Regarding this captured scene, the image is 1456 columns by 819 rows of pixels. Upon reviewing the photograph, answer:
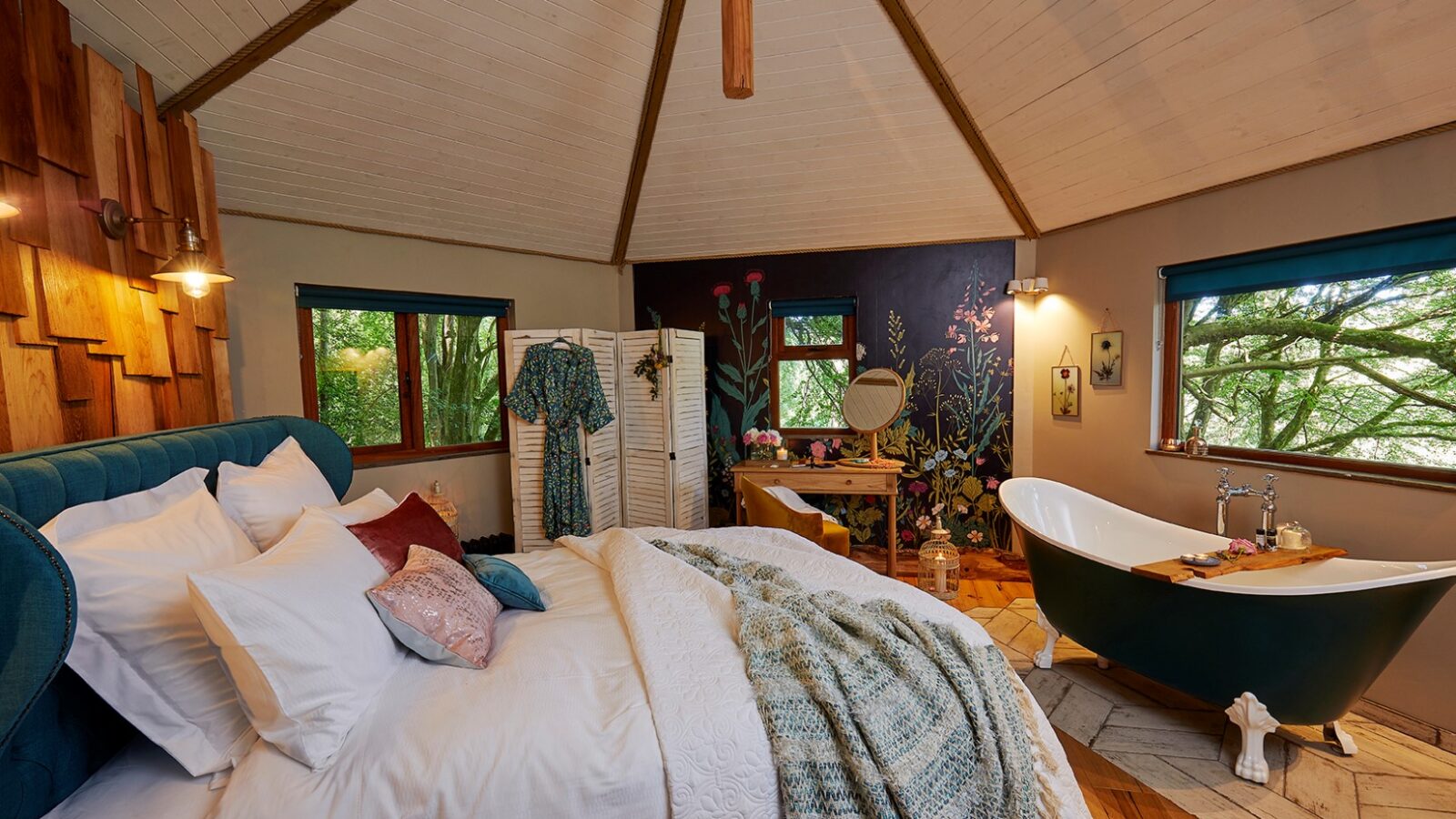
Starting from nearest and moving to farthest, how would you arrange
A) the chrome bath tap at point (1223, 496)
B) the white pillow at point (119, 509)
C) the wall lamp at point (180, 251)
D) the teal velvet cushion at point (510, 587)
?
the white pillow at point (119, 509) → the teal velvet cushion at point (510, 587) → the wall lamp at point (180, 251) → the chrome bath tap at point (1223, 496)

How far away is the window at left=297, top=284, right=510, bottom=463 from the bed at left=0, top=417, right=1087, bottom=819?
2.14 metres

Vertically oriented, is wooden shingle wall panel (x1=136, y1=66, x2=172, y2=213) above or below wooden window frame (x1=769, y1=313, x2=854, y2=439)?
above

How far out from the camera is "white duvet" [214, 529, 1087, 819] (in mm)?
1050

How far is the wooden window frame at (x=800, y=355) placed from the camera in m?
4.22

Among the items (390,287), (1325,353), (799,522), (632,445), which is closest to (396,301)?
(390,287)

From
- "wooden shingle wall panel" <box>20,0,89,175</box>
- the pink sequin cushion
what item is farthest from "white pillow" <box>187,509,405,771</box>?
"wooden shingle wall panel" <box>20,0,89,175</box>

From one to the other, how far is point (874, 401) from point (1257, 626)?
2.20 m

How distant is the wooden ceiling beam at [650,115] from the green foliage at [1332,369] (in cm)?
295

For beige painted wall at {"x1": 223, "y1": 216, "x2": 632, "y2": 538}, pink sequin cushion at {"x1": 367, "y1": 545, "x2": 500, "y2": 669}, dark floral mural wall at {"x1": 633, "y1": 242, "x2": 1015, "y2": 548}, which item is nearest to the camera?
pink sequin cushion at {"x1": 367, "y1": 545, "x2": 500, "y2": 669}

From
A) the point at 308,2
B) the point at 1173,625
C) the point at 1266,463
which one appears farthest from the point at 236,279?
the point at 1266,463

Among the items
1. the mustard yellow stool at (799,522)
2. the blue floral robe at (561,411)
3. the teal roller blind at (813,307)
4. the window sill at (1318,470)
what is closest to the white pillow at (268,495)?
the blue floral robe at (561,411)

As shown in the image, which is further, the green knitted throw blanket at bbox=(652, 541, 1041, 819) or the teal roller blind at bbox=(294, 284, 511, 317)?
the teal roller blind at bbox=(294, 284, 511, 317)

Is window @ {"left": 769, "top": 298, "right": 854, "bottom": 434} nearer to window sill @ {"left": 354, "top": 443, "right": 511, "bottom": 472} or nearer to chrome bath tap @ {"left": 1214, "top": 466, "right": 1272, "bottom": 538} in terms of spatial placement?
window sill @ {"left": 354, "top": 443, "right": 511, "bottom": 472}

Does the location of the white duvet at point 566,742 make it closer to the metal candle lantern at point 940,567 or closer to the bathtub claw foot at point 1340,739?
the bathtub claw foot at point 1340,739
